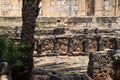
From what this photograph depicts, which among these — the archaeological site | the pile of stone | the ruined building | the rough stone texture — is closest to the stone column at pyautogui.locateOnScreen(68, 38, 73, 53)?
the archaeological site

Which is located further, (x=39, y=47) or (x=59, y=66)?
(x=39, y=47)

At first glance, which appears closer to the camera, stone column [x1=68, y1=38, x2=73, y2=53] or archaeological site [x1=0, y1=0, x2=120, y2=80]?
archaeological site [x1=0, y1=0, x2=120, y2=80]

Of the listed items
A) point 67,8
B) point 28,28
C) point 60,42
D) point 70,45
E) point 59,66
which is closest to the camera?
point 28,28

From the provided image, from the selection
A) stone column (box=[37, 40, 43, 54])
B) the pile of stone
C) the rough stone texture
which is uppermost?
the pile of stone

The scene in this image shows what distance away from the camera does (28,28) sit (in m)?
8.16

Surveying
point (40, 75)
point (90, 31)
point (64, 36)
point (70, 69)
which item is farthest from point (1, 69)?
point (90, 31)

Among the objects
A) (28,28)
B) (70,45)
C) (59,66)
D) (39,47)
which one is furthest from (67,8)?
(28,28)

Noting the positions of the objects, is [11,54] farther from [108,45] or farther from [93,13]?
[93,13]

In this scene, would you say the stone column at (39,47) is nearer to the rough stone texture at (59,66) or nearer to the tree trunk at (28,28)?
the rough stone texture at (59,66)

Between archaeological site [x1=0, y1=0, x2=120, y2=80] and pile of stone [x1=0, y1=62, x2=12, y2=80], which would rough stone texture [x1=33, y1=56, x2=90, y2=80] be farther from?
pile of stone [x1=0, y1=62, x2=12, y2=80]

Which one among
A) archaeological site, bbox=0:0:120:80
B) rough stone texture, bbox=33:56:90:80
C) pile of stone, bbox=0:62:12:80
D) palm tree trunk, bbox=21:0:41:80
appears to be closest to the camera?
pile of stone, bbox=0:62:12:80

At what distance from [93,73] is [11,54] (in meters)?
1.85

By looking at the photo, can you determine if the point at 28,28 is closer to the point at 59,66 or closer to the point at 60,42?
the point at 59,66

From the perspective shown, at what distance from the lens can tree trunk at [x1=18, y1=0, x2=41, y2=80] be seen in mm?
8008
